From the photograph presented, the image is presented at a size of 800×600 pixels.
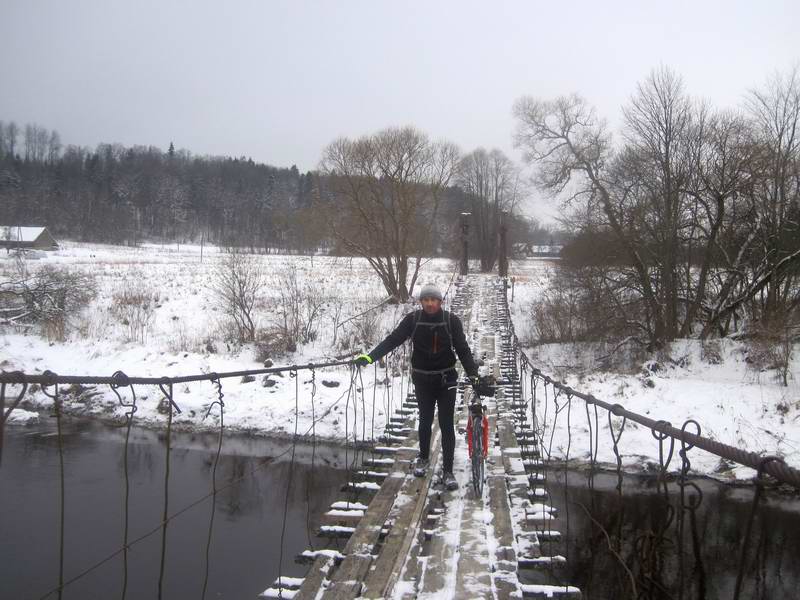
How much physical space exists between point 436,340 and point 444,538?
5.19 ft

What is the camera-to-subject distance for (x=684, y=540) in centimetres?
745

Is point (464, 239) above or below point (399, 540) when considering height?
above

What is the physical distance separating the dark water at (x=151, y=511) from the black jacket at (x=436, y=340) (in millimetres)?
3092

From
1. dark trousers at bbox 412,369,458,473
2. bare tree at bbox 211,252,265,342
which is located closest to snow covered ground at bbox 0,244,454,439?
bare tree at bbox 211,252,265,342

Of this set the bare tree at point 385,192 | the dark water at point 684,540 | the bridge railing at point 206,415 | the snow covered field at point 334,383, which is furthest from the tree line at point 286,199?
the dark water at point 684,540

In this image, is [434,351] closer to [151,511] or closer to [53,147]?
[151,511]

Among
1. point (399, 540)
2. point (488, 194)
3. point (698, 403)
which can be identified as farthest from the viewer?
point (488, 194)

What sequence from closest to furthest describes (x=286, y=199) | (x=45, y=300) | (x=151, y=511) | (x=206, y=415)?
(x=151, y=511) → (x=206, y=415) → (x=45, y=300) → (x=286, y=199)

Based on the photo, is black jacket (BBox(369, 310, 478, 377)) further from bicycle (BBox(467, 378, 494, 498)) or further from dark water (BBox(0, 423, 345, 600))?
dark water (BBox(0, 423, 345, 600))

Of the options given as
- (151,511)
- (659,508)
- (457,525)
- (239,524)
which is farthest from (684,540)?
(151,511)

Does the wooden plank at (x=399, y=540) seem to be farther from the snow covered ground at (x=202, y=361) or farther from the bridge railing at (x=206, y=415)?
the snow covered ground at (x=202, y=361)

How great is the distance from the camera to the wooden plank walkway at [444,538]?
3.57m

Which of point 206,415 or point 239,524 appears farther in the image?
point 206,415

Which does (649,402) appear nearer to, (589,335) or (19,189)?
(589,335)
